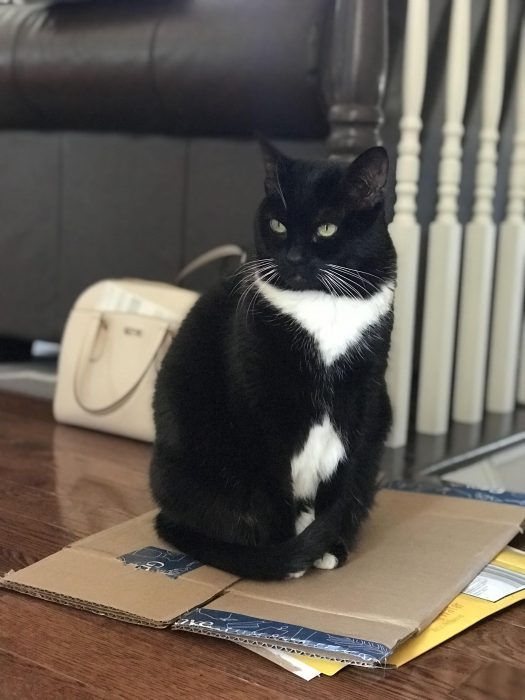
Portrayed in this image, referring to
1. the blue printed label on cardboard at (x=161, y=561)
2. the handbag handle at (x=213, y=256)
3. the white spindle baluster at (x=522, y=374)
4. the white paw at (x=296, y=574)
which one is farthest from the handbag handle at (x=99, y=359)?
the white spindle baluster at (x=522, y=374)

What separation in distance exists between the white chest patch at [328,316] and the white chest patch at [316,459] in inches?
3.2

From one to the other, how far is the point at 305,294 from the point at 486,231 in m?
0.73

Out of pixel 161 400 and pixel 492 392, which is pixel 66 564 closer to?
pixel 161 400

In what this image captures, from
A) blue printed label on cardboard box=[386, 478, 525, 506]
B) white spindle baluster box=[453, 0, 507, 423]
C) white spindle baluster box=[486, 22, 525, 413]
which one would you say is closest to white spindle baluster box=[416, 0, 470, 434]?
white spindle baluster box=[453, 0, 507, 423]

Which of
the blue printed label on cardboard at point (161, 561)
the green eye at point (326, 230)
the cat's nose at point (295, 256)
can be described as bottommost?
the blue printed label on cardboard at point (161, 561)

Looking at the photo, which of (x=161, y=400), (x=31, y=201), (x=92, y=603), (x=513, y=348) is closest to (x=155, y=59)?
(x=31, y=201)

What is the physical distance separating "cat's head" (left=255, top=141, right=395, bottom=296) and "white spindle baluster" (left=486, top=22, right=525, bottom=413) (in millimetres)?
761

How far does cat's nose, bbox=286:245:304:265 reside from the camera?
84cm

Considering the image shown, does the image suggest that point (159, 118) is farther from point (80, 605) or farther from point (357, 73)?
point (80, 605)

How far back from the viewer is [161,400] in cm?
97

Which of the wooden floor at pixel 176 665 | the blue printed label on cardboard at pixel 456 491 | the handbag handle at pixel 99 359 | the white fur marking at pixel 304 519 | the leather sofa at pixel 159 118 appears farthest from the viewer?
the handbag handle at pixel 99 359

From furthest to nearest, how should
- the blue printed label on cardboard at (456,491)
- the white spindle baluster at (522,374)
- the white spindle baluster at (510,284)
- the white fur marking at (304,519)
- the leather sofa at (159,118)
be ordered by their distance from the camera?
1. the white spindle baluster at (522,374)
2. the white spindle baluster at (510,284)
3. the leather sofa at (159,118)
4. the blue printed label on cardboard at (456,491)
5. the white fur marking at (304,519)

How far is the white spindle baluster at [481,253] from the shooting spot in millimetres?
1454

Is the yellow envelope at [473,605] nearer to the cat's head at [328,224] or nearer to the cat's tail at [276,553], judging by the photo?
the cat's tail at [276,553]
